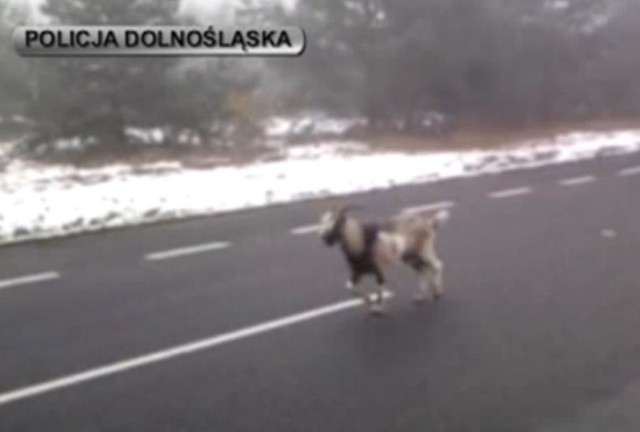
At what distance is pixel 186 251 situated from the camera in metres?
9.94

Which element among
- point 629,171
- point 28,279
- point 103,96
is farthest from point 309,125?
point 28,279

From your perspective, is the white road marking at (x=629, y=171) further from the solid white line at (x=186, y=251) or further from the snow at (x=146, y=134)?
the snow at (x=146, y=134)

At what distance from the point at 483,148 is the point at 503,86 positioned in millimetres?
3079

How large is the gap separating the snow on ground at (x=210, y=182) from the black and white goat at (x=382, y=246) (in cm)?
465

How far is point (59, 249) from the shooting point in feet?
33.2

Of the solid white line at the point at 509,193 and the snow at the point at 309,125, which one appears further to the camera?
the snow at the point at 309,125

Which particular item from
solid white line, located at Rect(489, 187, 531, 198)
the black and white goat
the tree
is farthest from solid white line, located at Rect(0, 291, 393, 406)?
the tree

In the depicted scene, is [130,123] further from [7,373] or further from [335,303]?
[7,373]

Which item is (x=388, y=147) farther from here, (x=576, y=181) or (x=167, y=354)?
(x=167, y=354)

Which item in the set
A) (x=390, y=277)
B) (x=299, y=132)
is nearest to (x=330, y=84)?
(x=299, y=132)

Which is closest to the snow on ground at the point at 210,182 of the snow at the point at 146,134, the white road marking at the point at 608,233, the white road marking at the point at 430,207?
the snow at the point at 146,134

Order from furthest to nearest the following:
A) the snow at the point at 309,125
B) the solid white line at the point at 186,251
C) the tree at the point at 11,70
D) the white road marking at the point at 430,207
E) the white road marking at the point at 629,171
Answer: the snow at the point at 309,125 → the white road marking at the point at 629,171 → the tree at the point at 11,70 → the white road marking at the point at 430,207 → the solid white line at the point at 186,251

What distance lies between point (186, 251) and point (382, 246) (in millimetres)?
3184

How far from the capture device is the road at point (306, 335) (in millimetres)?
5430
